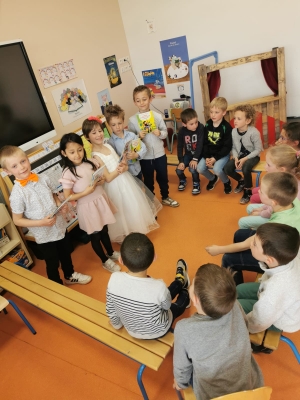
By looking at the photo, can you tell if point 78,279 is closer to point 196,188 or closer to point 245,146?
point 196,188

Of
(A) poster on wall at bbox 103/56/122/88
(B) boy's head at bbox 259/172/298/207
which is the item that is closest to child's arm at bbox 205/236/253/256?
(B) boy's head at bbox 259/172/298/207

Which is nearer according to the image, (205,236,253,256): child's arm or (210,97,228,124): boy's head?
(205,236,253,256): child's arm

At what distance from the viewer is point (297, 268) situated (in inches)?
56.9

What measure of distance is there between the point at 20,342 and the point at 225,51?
4275 mm

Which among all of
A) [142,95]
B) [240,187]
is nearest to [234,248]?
[240,187]

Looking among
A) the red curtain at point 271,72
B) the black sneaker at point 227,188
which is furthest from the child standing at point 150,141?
the red curtain at point 271,72

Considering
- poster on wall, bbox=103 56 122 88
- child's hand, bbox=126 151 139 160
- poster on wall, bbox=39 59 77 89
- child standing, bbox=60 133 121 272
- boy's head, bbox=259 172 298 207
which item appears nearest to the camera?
boy's head, bbox=259 172 298 207

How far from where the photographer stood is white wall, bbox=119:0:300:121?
384 cm

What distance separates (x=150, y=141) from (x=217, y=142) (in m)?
0.80

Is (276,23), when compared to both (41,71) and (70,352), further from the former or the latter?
(70,352)

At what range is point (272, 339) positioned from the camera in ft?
5.03

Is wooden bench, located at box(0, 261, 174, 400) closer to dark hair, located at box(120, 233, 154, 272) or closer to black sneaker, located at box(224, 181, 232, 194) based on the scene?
dark hair, located at box(120, 233, 154, 272)

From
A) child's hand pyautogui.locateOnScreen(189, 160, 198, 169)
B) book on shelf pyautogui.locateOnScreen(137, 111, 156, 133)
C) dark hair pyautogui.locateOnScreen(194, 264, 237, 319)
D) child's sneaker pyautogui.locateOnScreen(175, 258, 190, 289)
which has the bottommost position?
Answer: child's sneaker pyautogui.locateOnScreen(175, 258, 190, 289)

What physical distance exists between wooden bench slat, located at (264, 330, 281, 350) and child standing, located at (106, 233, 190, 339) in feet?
1.69
